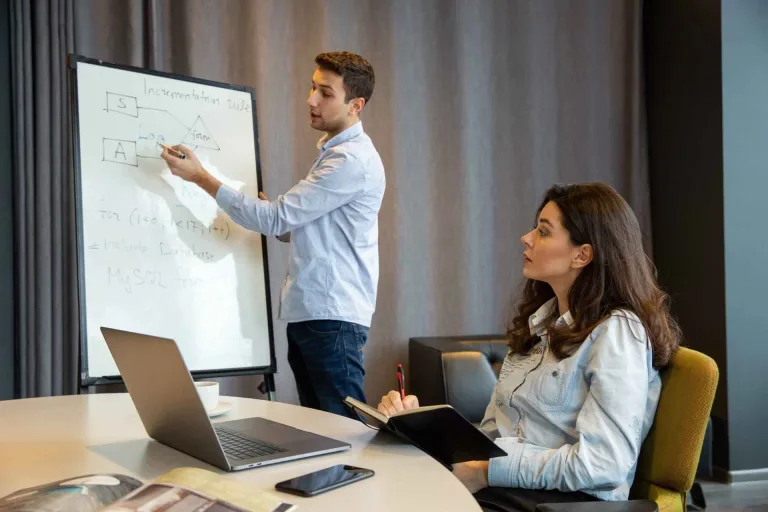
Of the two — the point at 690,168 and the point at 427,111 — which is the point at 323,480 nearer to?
the point at 427,111

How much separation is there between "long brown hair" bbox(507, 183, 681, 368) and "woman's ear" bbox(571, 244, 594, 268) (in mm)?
10

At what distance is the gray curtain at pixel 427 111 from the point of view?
3.00m

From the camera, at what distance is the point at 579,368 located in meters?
1.37

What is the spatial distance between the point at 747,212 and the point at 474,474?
2329 millimetres

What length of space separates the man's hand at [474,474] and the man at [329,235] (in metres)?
0.87

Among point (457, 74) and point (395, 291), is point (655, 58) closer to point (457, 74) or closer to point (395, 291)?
point (457, 74)

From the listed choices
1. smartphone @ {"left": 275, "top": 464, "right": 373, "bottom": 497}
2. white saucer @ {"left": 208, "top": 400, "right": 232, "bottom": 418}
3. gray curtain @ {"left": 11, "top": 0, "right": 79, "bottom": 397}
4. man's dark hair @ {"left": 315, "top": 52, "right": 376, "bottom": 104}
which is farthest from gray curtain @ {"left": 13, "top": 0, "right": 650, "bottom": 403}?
smartphone @ {"left": 275, "top": 464, "right": 373, "bottom": 497}

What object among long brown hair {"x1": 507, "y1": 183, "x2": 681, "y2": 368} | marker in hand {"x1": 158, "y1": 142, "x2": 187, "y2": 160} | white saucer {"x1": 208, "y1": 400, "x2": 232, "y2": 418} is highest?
marker in hand {"x1": 158, "y1": 142, "x2": 187, "y2": 160}

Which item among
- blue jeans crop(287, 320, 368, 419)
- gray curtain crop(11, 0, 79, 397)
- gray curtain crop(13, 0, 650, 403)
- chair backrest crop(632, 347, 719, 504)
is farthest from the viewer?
gray curtain crop(13, 0, 650, 403)

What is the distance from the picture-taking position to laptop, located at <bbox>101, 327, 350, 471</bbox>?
991 mm

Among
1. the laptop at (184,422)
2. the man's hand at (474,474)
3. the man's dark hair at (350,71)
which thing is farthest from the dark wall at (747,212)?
the laptop at (184,422)

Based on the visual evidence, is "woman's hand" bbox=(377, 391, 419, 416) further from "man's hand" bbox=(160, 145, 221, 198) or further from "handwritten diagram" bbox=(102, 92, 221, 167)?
"handwritten diagram" bbox=(102, 92, 221, 167)

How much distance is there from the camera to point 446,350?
3102mm

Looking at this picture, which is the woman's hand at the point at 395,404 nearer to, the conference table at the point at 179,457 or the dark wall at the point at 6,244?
the conference table at the point at 179,457
